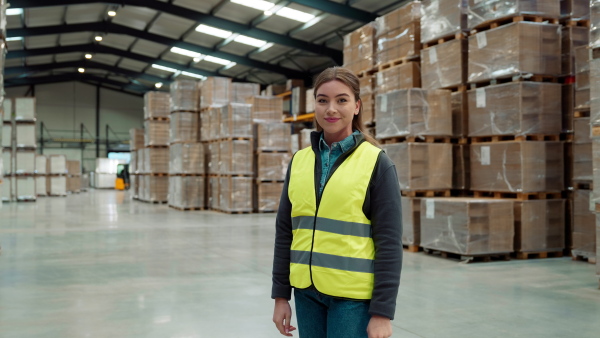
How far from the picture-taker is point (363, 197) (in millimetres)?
1631

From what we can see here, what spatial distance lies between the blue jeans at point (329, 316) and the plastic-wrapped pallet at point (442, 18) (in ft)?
20.0

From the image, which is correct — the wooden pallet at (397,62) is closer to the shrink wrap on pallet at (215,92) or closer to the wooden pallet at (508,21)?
the wooden pallet at (508,21)

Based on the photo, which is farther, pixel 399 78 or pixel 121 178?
pixel 121 178

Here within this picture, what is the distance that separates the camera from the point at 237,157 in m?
13.4

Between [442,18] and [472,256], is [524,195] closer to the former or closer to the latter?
[472,256]

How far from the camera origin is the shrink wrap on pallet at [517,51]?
6.47 m

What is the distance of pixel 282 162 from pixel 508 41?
7.90 metres

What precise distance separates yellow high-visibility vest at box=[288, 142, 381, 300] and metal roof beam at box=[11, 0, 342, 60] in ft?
47.8

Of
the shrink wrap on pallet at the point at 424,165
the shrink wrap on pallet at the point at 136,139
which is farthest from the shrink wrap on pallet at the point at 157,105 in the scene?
the shrink wrap on pallet at the point at 424,165

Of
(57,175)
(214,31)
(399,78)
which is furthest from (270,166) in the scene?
(57,175)

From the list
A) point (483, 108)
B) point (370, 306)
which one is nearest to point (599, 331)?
point (370, 306)

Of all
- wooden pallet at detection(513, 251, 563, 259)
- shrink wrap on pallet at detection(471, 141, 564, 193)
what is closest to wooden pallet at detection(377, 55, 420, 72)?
shrink wrap on pallet at detection(471, 141, 564, 193)

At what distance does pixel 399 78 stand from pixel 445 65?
0.87 meters

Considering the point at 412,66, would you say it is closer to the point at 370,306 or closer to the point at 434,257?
the point at 434,257
